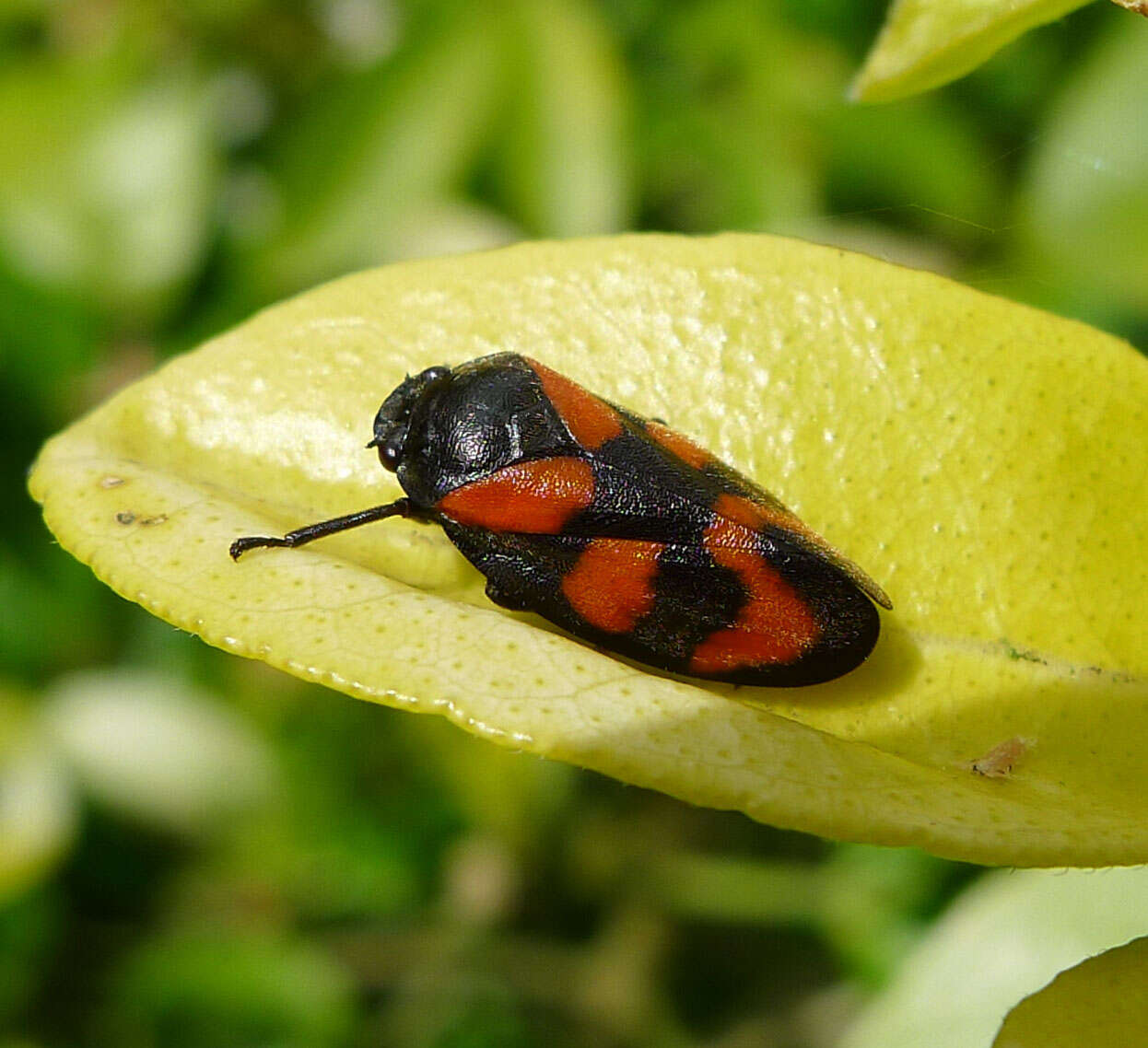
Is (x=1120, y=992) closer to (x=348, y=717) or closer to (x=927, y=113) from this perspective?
(x=348, y=717)

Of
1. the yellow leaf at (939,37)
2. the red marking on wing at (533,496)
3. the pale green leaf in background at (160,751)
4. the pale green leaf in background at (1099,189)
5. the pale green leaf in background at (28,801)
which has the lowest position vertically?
the pale green leaf in background at (160,751)

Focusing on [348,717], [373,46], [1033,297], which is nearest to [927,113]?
[1033,297]

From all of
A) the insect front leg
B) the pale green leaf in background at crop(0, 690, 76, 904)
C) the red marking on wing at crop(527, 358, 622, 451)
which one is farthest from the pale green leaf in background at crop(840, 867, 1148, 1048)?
the pale green leaf in background at crop(0, 690, 76, 904)

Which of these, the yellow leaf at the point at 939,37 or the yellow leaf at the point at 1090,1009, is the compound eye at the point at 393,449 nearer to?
the yellow leaf at the point at 939,37

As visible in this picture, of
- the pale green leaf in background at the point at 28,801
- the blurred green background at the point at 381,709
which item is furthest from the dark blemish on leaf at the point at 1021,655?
the pale green leaf in background at the point at 28,801

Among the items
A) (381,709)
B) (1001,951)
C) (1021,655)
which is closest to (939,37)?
(1021,655)

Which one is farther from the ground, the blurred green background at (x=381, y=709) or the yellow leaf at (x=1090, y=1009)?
the yellow leaf at (x=1090, y=1009)

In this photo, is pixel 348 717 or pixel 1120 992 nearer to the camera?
pixel 1120 992
